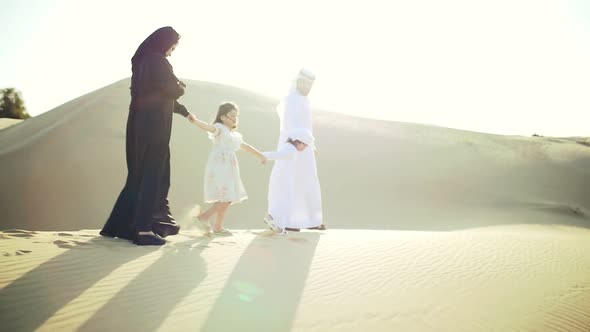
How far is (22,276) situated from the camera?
3.55 meters

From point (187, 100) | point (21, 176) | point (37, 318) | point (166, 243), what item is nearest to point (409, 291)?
point (166, 243)

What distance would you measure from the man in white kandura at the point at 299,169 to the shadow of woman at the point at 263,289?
4.51ft

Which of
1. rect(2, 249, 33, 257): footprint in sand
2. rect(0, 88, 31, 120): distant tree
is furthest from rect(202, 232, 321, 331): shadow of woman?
rect(0, 88, 31, 120): distant tree

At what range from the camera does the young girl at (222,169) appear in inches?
236

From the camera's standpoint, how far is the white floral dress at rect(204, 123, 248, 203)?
6000mm

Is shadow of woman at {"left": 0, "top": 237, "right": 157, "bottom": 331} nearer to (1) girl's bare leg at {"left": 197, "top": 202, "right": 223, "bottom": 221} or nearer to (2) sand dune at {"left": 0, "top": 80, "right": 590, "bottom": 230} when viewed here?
(1) girl's bare leg at {"left": 197, "top": 202, "right": 223, "bottom": 221}

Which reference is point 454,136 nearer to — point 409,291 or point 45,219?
point 45,219

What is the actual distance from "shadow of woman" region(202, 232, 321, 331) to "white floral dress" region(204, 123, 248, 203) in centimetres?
87

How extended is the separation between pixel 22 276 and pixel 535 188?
18295 mm

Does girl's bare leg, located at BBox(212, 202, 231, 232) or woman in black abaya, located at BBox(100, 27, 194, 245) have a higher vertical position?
woman in black abaya, located at BBox(100, 27, 194, 245)

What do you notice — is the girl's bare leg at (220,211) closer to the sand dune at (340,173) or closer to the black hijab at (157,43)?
the black hijab at (157,43)

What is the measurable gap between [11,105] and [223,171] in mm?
52819

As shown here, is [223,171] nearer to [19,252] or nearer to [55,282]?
[19,252]

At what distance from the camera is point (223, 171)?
6.07m
